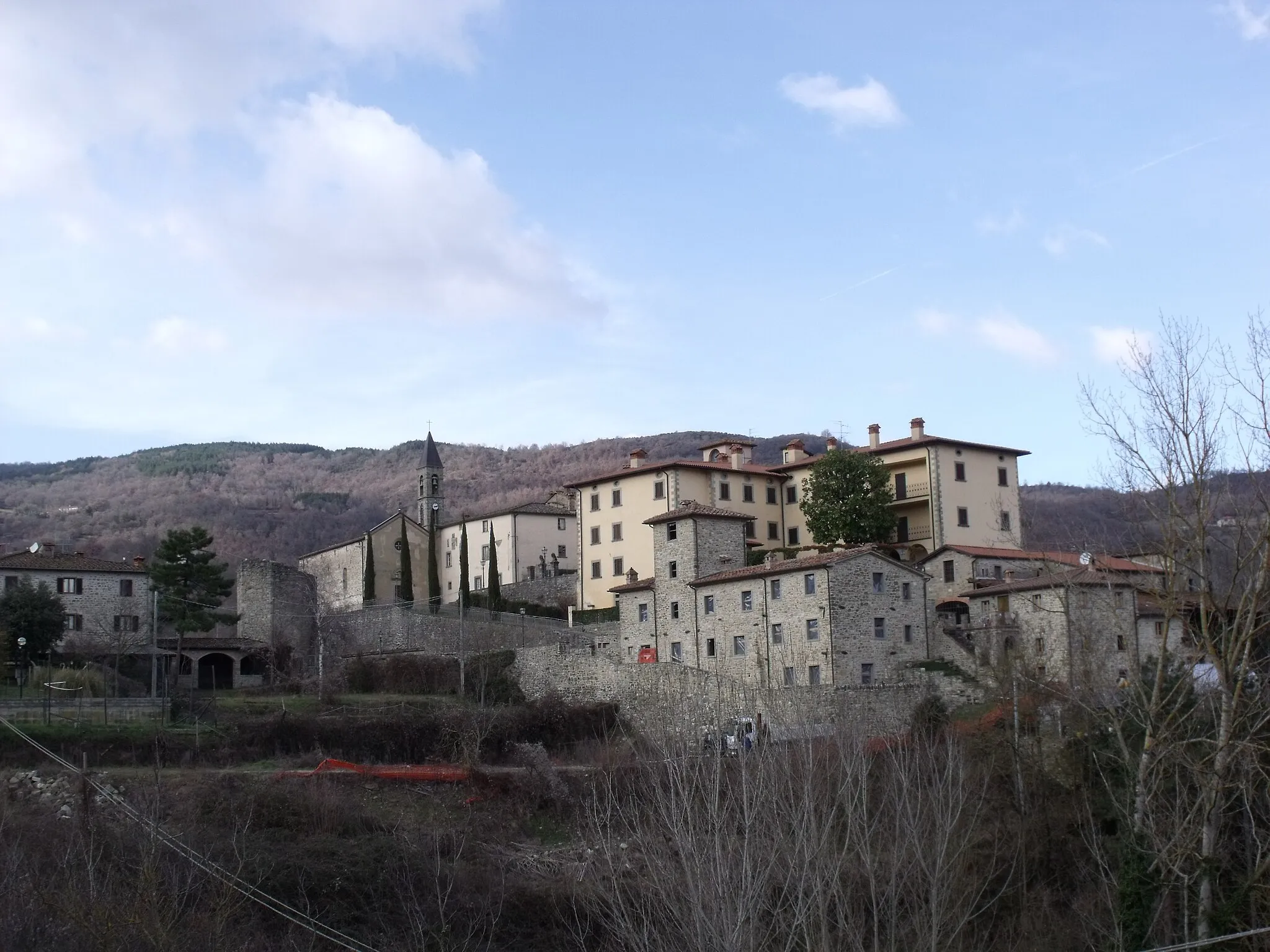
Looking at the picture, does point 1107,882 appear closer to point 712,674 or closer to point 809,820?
point 809,820

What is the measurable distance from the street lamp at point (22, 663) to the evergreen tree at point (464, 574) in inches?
663

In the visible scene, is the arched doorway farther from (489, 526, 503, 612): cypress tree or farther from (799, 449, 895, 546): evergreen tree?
(799, 449, 895, 546): evergreen tree

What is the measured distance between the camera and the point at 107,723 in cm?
4269

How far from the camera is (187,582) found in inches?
2381

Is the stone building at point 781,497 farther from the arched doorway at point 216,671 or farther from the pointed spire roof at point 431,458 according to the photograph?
the pointed spire roof at point 431,458

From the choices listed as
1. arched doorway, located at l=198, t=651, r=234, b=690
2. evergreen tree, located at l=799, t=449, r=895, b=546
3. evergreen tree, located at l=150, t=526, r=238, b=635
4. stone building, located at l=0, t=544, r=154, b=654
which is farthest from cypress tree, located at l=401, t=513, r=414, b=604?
evergreen tree, located at l=799, t=449, r=895, b=546

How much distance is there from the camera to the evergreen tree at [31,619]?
52.1 m

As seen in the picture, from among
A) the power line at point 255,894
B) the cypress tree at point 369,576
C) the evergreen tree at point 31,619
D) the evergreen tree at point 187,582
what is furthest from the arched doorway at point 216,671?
the power line at point 255,894

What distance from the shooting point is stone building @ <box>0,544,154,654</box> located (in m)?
57.3

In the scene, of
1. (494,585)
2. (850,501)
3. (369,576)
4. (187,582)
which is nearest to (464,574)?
(494,585)

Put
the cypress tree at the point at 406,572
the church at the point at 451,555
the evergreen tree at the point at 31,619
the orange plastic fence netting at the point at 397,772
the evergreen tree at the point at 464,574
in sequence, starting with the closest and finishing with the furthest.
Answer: the orange plastic fence netting at the point at 397,772
the evergreen tree at the point at 31,619
the evergreen tree at the point at 464,574
the cypress tree at the point at 406,572
the church at the point at 451,555

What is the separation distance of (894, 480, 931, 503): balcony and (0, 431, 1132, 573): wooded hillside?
37325 millimetres

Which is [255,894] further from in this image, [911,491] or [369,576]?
[369,576]

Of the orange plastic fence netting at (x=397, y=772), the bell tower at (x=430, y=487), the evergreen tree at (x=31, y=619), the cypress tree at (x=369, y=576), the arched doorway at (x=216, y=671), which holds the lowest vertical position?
the orange plastic fence netting at (x=397, y=772)
